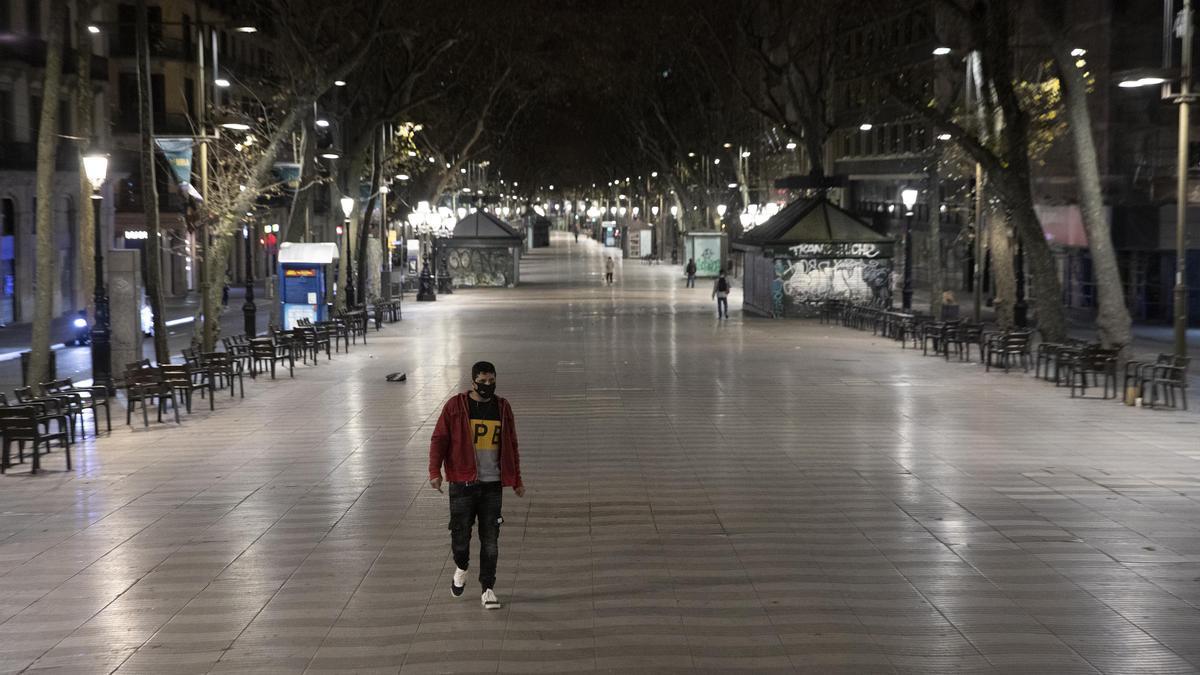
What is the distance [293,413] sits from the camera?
22.6 metres

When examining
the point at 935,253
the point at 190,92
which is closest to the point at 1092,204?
the point at 935,253

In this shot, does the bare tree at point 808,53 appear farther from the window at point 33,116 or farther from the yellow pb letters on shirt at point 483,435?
the yellow pb letters on shirt at point 483,435

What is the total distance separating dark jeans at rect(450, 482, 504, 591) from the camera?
415 inches

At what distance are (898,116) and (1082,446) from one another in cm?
5004

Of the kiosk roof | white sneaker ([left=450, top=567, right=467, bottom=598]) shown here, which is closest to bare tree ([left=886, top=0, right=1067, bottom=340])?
the kiosk roof

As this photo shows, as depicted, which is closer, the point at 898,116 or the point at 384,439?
the point at 384,439

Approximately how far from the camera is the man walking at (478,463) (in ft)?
34.4

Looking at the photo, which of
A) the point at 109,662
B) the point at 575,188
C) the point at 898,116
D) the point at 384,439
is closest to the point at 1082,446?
the point at 384,439

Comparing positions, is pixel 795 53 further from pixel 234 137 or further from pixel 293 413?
pixel 293 413

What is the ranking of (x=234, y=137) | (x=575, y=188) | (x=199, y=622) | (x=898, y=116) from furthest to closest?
(x=575, y=188)
(x=898, y=116)
(x=234, y=137)
(x=199, y=622)

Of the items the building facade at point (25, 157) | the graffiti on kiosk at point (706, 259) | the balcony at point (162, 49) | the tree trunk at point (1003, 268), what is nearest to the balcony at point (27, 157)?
the building facade at point (25, 157)

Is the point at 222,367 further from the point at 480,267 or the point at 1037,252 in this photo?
the point at 480,267

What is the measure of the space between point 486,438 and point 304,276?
27.8 metres

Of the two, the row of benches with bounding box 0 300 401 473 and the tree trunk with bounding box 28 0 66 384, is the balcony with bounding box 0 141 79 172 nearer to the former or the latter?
the row of benches with bounding box 0 300 401 473
